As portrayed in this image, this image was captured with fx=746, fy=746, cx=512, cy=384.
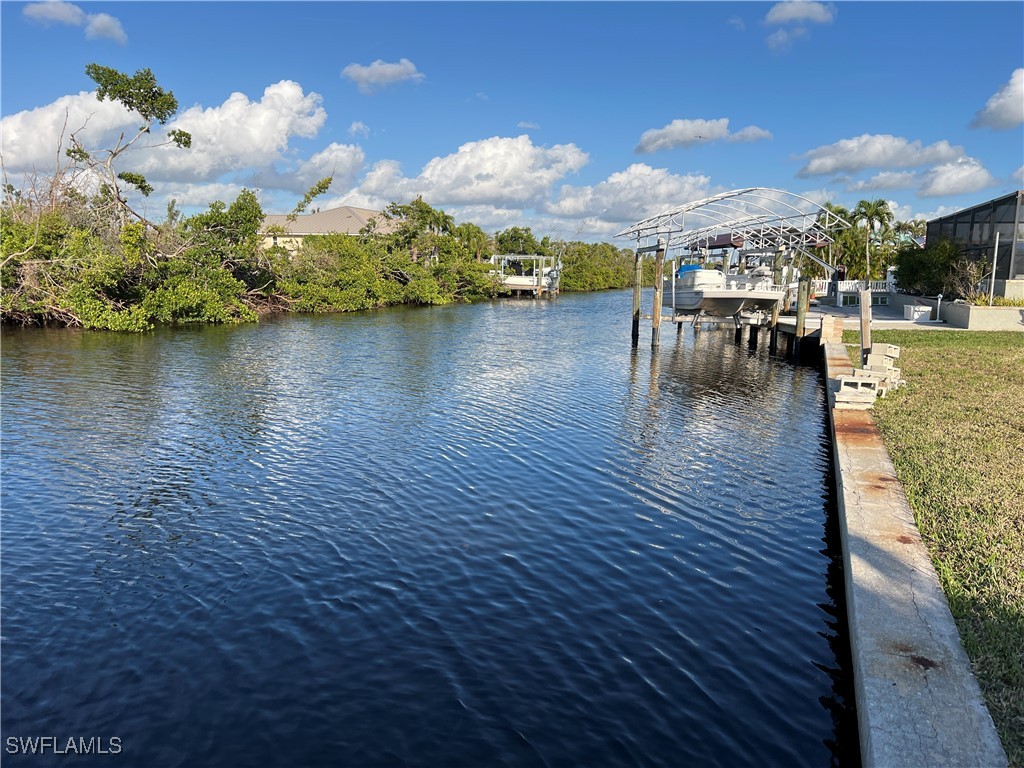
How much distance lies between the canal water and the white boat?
1280cm

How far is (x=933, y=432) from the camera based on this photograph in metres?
11.0

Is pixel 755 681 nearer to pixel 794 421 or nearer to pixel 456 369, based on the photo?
pixel 794 421

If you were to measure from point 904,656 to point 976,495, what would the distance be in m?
3.91

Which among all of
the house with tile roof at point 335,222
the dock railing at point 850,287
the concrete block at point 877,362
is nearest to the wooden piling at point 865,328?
the concrete block at point 877,362

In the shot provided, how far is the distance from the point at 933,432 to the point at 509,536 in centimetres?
661

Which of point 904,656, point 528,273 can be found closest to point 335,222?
point 528,273

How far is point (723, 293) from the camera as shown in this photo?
2931 cm

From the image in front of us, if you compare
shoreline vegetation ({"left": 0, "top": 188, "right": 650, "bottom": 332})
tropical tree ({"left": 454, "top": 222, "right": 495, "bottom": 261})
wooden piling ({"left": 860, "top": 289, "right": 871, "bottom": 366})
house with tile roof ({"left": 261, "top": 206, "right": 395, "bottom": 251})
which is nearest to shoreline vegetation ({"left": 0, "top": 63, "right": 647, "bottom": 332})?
shoreline vegetation ({"left": 0, "top": 188, "right": 650, "bottom": 332})

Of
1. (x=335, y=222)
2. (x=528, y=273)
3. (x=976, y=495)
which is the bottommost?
(x=976, y=495)

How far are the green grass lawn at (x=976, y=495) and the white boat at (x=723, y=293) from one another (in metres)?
12.2

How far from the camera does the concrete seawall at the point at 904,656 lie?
4082 mm

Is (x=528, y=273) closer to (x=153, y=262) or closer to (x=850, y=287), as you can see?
(x=850, y=287)

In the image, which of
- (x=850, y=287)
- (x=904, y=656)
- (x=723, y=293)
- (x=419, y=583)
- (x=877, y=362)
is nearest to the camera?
(x=904, y=656)

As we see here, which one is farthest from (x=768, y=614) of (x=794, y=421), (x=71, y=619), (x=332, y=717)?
(x=794, y=421)
